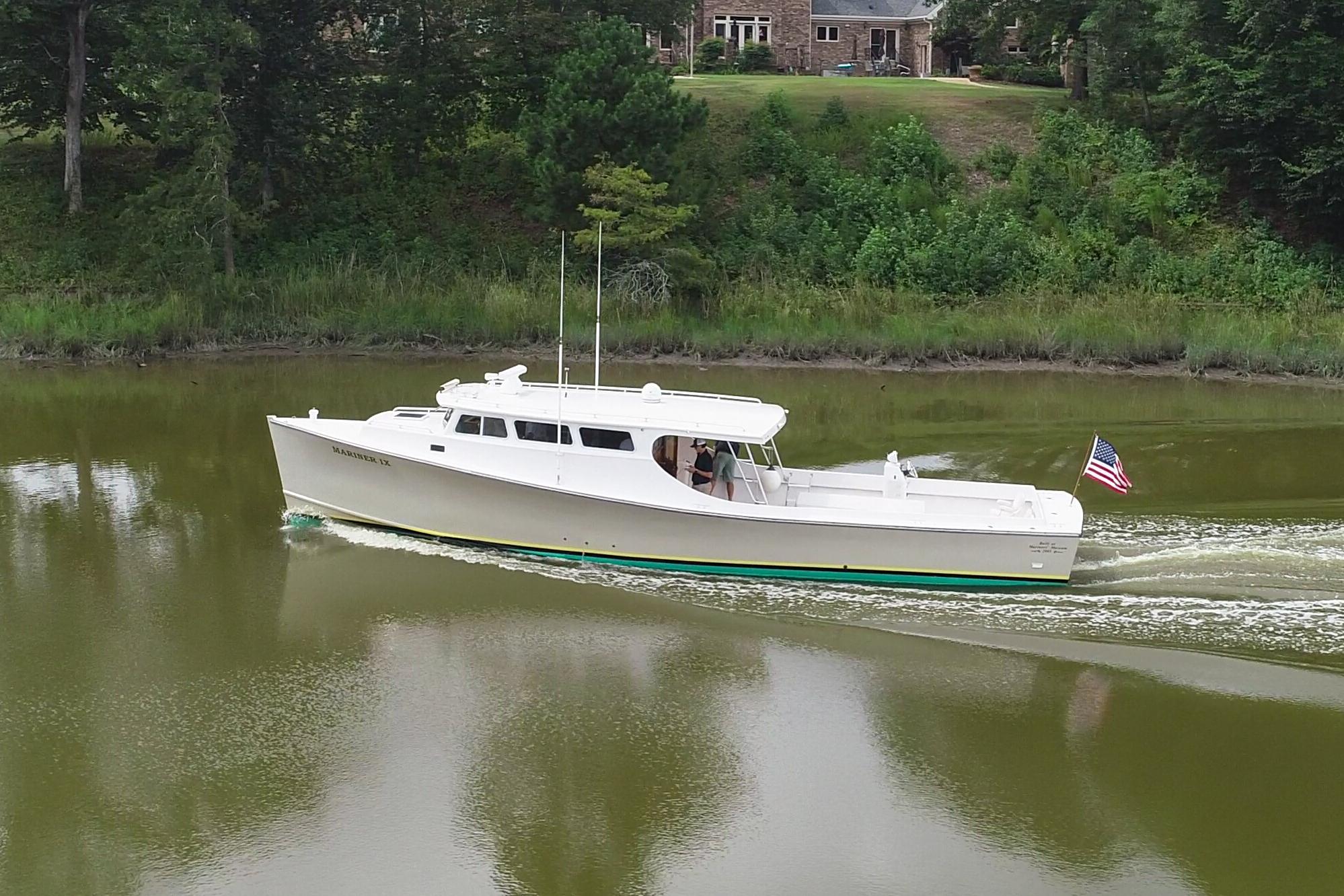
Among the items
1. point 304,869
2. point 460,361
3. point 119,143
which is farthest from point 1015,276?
point 304,869

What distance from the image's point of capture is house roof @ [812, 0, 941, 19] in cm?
5525

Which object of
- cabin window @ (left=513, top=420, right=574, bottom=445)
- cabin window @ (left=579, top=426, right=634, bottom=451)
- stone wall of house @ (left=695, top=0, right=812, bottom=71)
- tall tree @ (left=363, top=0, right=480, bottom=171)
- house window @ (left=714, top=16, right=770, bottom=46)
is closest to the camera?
cabin window @ (left=579, top=426, right=634, bottom=451)

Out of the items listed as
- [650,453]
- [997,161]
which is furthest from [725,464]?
[997,161]

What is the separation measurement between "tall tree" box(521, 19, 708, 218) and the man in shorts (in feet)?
54.9

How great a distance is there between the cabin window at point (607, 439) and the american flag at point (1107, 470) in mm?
5155

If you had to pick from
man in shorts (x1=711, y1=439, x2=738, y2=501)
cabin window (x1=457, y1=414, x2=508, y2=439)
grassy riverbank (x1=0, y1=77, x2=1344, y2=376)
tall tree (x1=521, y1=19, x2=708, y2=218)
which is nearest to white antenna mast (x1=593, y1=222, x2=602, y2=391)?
cabin window (x1=457, y1=414, x2=508, y2=439)

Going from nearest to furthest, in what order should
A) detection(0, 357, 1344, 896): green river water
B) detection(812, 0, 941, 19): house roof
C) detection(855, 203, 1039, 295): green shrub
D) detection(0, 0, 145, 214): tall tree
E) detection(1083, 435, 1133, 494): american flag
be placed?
1. detection(0, 357, 1344, 896): green river water
2. detection(1083, 435, 1133, 494): american flag
3. detection(855, 203, 1039, 295): green shrub
4. detection(0, 0, 145, 214): tall tree
5. detection(812, 0, 941, 19): house roof

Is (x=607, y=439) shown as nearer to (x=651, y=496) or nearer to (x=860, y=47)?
(x=651, y=496)

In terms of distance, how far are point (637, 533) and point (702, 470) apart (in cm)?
105

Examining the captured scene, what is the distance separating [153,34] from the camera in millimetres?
31562

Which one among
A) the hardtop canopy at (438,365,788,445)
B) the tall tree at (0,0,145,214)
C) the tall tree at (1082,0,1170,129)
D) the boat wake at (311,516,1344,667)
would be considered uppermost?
the tall tree at (1082,0,1170,129)

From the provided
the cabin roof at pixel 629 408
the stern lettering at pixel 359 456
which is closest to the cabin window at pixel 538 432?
the cabin roof at pixel 629 408

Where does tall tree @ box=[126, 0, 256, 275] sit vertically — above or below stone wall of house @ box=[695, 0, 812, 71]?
below

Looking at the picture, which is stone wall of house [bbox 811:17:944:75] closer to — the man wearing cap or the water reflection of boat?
the water reflection of boat
